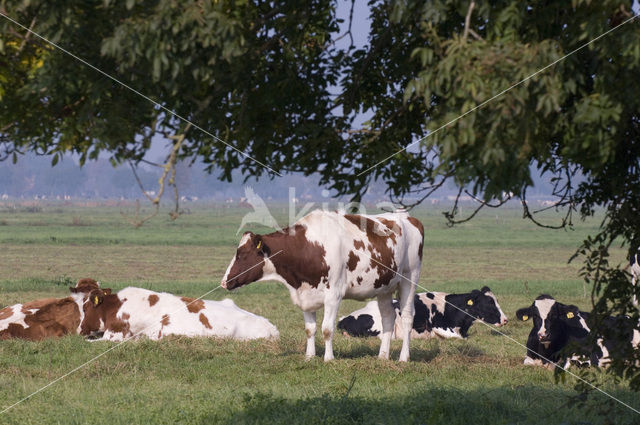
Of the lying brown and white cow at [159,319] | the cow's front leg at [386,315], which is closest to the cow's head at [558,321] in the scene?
the cow's front leg at [386,315]

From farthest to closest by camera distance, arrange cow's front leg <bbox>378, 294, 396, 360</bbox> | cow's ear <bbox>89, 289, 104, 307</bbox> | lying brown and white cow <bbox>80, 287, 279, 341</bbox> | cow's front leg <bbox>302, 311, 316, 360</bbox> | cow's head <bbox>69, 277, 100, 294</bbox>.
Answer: cow's head <bbox>69, 277, 100, 294</bbox>
cow's ear <bbox>89, 289, 104, 307</bbox>
lying brown and white cow <bbox>80, 287, 279, 341</bbox>
cow's front leg <bbox>378, 294, 396, 360</bbox>
cow's front leg <bbox>302, 311, 316, 360</bbox>

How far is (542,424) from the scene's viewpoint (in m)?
8.75

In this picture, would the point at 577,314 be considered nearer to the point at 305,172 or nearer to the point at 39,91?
the point at 305,172

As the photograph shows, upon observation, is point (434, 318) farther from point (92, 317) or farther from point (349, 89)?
point (349, 89)

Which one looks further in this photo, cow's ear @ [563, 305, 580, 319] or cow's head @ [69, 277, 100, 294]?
cow's head @ [69, 277, 100, 294]

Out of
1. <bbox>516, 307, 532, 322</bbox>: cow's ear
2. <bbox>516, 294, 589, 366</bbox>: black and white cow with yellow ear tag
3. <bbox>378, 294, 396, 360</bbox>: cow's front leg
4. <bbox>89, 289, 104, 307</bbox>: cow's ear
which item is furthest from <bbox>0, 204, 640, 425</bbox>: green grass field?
<bbox>89, 289, 104, 307</bbox>: cow's ear

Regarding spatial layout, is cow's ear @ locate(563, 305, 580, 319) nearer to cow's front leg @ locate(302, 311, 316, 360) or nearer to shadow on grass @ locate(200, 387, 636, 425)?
shadow on grass @ locate(200, 387, 636, 425)

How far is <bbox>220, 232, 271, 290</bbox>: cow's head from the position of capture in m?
11.5

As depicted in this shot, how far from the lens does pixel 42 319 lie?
561 inches

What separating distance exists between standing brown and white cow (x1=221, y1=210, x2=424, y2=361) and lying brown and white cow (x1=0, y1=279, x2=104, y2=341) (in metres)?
4.18

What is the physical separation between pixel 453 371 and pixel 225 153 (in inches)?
219

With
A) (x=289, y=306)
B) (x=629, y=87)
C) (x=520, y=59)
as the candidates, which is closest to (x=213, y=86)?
(x=520, y=59)

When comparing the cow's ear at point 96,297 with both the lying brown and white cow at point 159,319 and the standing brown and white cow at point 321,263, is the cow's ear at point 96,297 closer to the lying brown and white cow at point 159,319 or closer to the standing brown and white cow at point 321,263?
the lying brown and white cow at point 159,319

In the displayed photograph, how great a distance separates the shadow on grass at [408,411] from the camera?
8562mm
